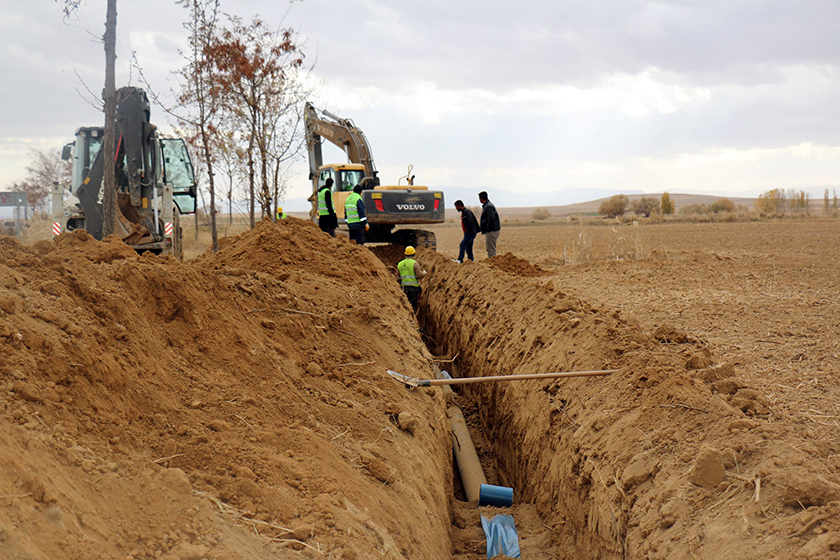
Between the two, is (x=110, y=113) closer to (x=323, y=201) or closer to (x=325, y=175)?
(x=323, y=201)

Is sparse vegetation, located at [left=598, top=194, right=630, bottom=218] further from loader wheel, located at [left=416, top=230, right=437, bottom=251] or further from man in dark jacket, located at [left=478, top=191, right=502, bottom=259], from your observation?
man in dark jacket, located at [left=478, top=191, right=502, bottom=259]

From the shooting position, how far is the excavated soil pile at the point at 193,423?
2.35 m

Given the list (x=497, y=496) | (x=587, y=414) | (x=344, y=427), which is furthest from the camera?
(x=497, y=496)

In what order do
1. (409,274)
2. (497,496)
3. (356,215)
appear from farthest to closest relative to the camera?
(356,215), (409,274), (497,496)

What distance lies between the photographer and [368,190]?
579 inches

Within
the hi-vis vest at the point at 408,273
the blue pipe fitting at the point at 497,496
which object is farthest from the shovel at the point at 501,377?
the hi-vis vest at the point at 408,273

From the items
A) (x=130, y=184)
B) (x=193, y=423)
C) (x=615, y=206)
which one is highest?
(x=615, y=206)

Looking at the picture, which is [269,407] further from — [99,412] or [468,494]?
[468,494]

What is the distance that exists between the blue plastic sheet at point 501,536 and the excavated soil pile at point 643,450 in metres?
0.31

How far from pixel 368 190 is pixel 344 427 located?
1120 centimetres

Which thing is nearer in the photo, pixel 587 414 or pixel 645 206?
pixel 587 414

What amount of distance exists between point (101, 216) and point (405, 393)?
808cm

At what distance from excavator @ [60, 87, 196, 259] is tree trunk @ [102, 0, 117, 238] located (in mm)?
418

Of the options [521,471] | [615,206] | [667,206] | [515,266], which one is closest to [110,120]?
[515,266]
